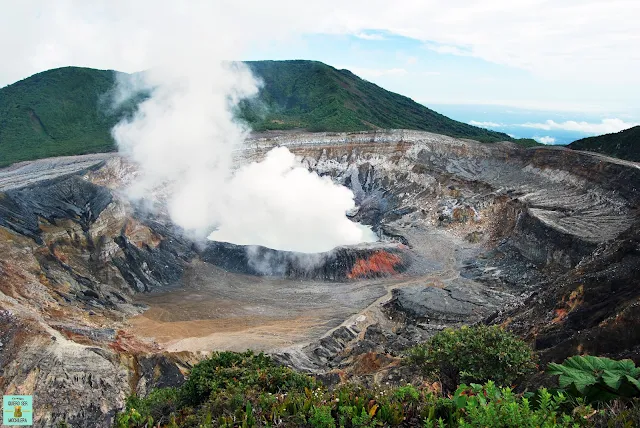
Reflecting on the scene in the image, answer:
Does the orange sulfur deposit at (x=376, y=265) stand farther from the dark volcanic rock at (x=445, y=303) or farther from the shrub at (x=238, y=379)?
the shrub at (x=238, y=379)

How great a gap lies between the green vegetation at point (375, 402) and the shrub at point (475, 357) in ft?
0.20

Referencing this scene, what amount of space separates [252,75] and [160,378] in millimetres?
124762

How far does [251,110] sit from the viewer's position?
112m

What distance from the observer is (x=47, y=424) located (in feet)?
66.6

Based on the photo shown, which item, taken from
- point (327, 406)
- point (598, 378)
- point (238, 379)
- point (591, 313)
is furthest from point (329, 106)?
point (598, 378)

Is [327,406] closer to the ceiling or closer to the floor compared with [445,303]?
closer to the ceiling

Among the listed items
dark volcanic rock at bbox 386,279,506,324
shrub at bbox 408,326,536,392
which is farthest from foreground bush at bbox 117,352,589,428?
dark volcanic rock at bbox 386,279,506,324

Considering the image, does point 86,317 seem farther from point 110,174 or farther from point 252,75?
point 252,75

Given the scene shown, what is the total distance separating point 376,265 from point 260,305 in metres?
12.2

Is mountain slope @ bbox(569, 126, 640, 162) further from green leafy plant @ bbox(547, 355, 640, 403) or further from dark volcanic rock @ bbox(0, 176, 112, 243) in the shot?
green leafy plant @ bbox(547, 355, 640, 403)

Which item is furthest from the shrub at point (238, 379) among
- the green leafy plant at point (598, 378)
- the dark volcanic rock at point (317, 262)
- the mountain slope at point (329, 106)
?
the mountain slope at point (329, 106)

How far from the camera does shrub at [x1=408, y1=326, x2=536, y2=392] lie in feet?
53.1

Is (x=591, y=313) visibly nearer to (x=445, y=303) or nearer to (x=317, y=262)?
(x=445, y=303)

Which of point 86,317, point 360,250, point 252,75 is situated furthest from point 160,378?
point 252,75
